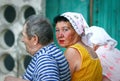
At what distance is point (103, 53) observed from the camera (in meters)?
4.25

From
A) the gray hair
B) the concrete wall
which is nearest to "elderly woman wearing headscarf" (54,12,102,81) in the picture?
the gray hair

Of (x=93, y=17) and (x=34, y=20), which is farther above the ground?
(x=34, y=20)

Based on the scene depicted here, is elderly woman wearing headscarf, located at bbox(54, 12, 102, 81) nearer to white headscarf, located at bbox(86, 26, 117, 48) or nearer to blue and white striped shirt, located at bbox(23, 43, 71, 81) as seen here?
blue and white striped shirt, located at bbox(23, 43, 71, 81)

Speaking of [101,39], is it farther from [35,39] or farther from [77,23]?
[35,39]

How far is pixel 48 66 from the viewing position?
2627 millimetres

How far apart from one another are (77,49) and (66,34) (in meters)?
0.32

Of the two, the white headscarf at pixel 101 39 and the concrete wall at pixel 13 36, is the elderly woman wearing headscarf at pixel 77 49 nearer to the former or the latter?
the white headscarf at pixel 101 39

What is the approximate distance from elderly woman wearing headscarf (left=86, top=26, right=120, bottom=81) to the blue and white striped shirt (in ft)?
4.66

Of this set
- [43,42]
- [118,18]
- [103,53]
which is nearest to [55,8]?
[118,18]

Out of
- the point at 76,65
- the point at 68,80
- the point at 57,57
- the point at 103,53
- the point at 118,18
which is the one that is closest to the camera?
the point at 57,57

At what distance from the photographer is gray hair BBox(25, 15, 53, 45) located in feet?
9.02

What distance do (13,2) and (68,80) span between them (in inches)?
137

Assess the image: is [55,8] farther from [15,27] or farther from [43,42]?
[43,42]

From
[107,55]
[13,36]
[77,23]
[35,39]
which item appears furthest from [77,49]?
[13,36]
